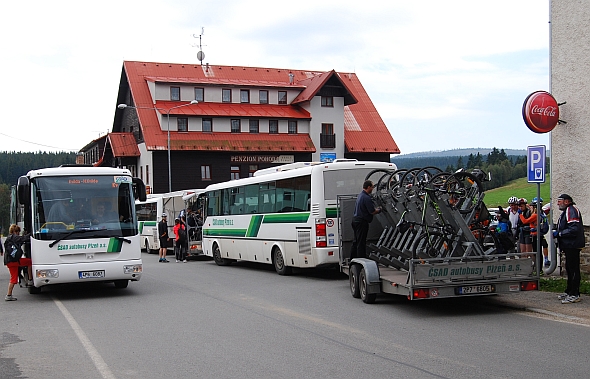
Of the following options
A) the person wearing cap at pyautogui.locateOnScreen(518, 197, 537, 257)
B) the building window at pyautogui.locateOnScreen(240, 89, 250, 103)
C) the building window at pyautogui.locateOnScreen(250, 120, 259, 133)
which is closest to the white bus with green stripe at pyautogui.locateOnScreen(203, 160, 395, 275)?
the person wearing cap at pyautogui.locateOnScreen(518, 197, 537, 257)

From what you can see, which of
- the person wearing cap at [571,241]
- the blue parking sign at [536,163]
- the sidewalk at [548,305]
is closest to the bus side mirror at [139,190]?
the sidewalk at [548,305]

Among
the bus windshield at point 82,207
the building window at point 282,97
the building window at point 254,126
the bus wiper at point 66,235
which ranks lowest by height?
the bus wiper at point 66,235

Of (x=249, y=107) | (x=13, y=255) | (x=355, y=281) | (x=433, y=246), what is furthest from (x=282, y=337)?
(x=249, y=107)

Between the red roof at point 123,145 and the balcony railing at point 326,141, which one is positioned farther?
the balcony railing at point 326,141

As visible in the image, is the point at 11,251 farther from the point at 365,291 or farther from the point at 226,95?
the point at 226,95

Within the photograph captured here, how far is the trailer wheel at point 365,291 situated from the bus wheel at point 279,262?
21.7ft

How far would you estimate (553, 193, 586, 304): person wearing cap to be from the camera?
1175 cm

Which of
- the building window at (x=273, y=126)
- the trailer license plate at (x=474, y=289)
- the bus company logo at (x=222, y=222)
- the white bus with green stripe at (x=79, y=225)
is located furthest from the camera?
the building window at (x=273, y=126)

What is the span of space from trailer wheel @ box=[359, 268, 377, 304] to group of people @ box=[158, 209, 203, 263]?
16443 mm

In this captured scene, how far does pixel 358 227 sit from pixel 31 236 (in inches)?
273

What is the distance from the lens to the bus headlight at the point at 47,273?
47.5ft

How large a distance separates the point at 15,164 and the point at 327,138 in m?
78.5

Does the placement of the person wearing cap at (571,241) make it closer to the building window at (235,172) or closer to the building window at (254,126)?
the building window at (235,172)

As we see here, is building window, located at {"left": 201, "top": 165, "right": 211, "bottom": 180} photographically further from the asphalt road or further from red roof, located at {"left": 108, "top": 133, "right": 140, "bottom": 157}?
the asphalt road
